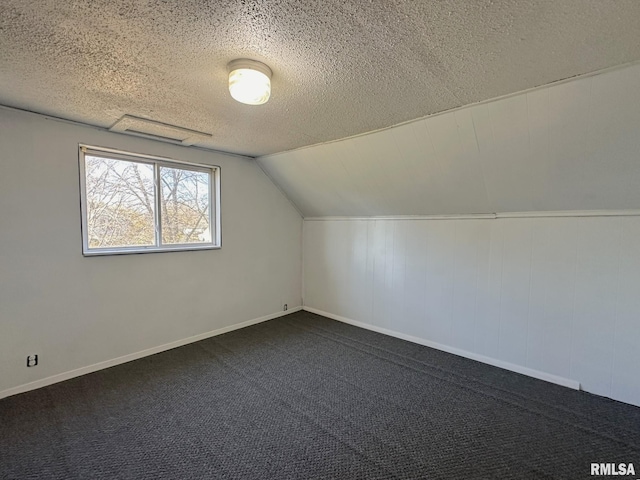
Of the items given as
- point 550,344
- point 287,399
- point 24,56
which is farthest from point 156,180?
point 550,344

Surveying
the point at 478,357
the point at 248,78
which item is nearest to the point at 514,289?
the point at 478,357

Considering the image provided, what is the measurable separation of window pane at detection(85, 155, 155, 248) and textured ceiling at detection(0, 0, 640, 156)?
673 mm

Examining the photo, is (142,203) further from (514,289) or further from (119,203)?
(514,289)

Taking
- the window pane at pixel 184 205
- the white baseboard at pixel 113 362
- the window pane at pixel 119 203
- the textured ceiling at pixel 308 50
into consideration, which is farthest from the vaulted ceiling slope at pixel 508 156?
the white baseboard at pixel 113 362

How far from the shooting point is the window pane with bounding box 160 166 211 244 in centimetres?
330

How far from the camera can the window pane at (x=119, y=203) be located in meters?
2.82

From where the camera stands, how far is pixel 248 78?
1.67 meters

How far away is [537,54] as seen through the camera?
4.94ft

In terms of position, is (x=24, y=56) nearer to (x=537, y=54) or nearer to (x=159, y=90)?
(x=159, y=90)

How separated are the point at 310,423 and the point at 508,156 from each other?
246 cm

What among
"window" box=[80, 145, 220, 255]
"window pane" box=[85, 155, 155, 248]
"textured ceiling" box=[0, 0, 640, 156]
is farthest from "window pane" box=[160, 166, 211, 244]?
"textured ceiling" box=[0, 0, 640, 156]

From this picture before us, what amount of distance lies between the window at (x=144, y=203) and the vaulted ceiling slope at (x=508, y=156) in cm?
118

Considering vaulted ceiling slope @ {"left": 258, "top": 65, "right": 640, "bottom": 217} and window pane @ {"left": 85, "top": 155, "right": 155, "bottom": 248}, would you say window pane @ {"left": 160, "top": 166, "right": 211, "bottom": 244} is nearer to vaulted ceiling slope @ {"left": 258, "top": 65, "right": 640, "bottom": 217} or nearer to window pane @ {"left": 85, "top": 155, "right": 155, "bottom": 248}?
window pane @ {"left": 85, "top": 155, "right": 155, "bottom": 248}

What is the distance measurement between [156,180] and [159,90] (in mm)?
1424
